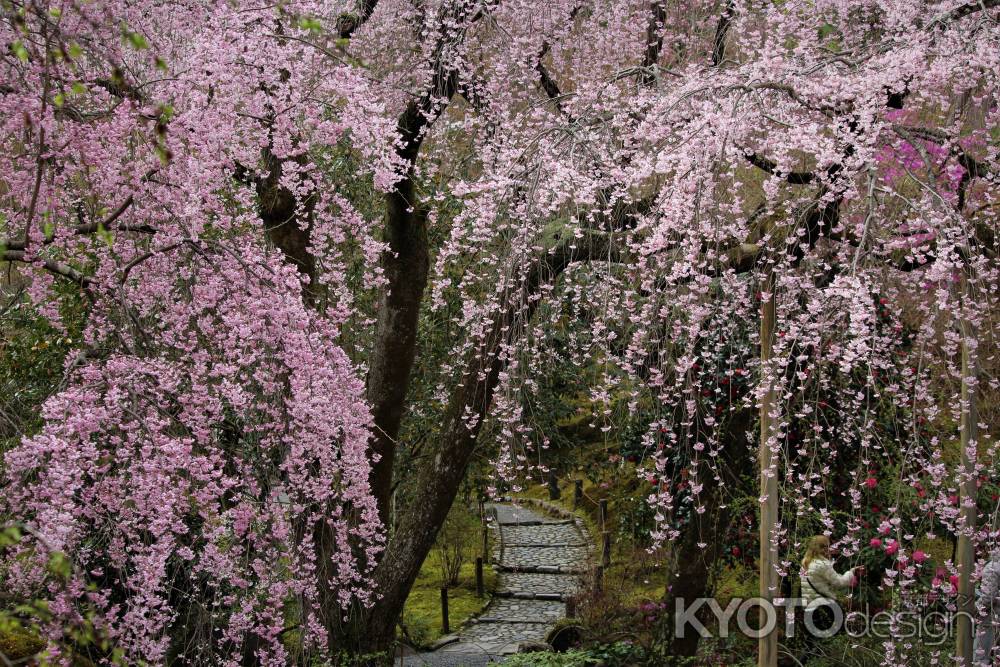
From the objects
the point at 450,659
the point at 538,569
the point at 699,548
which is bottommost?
the point at 450,659

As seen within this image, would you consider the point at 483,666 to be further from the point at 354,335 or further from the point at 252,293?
the point at 252,293

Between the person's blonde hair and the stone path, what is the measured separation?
10.6ft

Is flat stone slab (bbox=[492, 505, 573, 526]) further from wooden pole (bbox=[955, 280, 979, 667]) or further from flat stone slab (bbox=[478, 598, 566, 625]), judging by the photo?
wooden pole (bbox=[955, 280, 979, 667])

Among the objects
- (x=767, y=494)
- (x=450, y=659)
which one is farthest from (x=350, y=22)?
(x=450, y=659)

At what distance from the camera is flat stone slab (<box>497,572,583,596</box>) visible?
32.1 feet

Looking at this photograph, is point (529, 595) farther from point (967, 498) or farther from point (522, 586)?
point (967, 498)

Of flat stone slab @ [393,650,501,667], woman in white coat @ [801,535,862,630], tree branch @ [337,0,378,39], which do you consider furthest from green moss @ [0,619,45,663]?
flat stone slab @ [393,650,501,667]

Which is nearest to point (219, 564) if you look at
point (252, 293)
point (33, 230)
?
point (252, 293)

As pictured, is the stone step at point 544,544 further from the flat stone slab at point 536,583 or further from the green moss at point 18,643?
the green moss at point 18,643

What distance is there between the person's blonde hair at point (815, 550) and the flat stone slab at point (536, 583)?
14.6 ft

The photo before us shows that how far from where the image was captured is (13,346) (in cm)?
554

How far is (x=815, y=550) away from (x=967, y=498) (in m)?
2.02

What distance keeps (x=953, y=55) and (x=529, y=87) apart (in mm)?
2459

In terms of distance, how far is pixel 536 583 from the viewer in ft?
33.7
